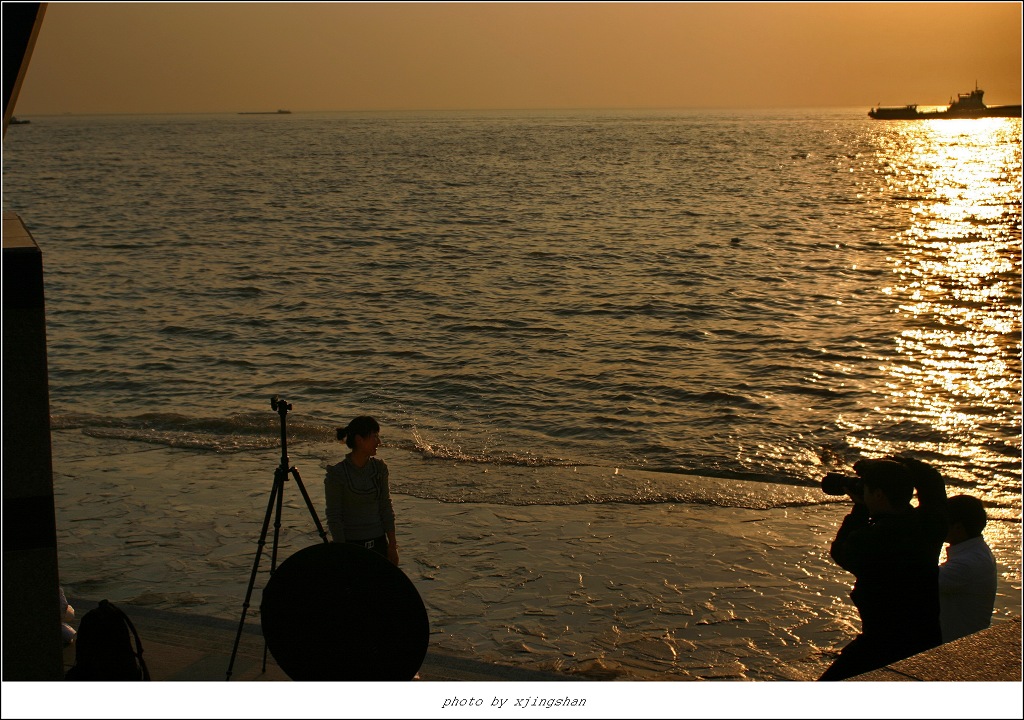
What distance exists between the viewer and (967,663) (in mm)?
4312

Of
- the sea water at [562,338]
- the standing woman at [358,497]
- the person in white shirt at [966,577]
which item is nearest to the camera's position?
the person in white shirt at [966,577]

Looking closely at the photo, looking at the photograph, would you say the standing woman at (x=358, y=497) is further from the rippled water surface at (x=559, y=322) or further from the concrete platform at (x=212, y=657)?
the rippled water surface at (x=559, y=322)

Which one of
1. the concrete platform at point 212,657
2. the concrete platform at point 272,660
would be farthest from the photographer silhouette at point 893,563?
the concrete platform at point 212,657

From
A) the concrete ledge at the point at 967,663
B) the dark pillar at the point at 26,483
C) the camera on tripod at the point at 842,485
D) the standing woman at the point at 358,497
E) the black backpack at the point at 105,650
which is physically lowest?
the black backpack at the point at 105,650

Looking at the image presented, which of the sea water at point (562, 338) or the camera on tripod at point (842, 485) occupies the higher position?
the camera on tripod at point (842, 485)

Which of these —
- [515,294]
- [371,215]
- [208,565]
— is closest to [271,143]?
[371,215]

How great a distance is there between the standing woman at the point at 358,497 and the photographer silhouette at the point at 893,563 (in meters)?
2.46

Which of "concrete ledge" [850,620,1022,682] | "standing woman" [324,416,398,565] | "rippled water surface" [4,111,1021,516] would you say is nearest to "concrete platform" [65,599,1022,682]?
"concrete ledge" [850,620,1022,682]

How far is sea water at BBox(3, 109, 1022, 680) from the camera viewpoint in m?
14.0

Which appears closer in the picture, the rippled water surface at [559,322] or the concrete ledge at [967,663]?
the concrete ledge at [967,663]

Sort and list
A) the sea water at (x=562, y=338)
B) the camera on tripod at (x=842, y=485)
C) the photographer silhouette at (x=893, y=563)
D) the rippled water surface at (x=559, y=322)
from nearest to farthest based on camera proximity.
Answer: the photographer silhouette at (x=893, y=563) → the camera on tripod at (x=842, y=485) → the sea water at (x=562, y=338) → the rippled water surface at (x=559, y=322)

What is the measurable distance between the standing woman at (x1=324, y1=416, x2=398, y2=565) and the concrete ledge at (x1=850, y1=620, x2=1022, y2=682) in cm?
A: 281

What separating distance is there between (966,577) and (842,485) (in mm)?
902

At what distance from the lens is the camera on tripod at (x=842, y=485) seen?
17.7 feet
